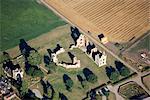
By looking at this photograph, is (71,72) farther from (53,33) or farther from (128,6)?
(128,6)

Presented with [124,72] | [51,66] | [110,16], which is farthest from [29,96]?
[110,16]

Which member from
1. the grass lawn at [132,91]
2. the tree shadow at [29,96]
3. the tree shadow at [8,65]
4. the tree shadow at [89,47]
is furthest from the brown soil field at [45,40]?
the grass lawn at [132,91]

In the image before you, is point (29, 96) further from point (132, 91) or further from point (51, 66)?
point (132, 91)

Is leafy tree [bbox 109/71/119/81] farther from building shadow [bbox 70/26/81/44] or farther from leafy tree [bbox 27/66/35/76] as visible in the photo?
leafy tree [bbox 27/66/35/76]

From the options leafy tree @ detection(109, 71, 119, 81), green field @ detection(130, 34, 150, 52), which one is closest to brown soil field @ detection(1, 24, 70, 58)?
green field @ detection(130, 34, 150, 52)

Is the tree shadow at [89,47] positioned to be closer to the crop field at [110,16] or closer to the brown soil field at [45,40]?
the crop field at [110,16]
